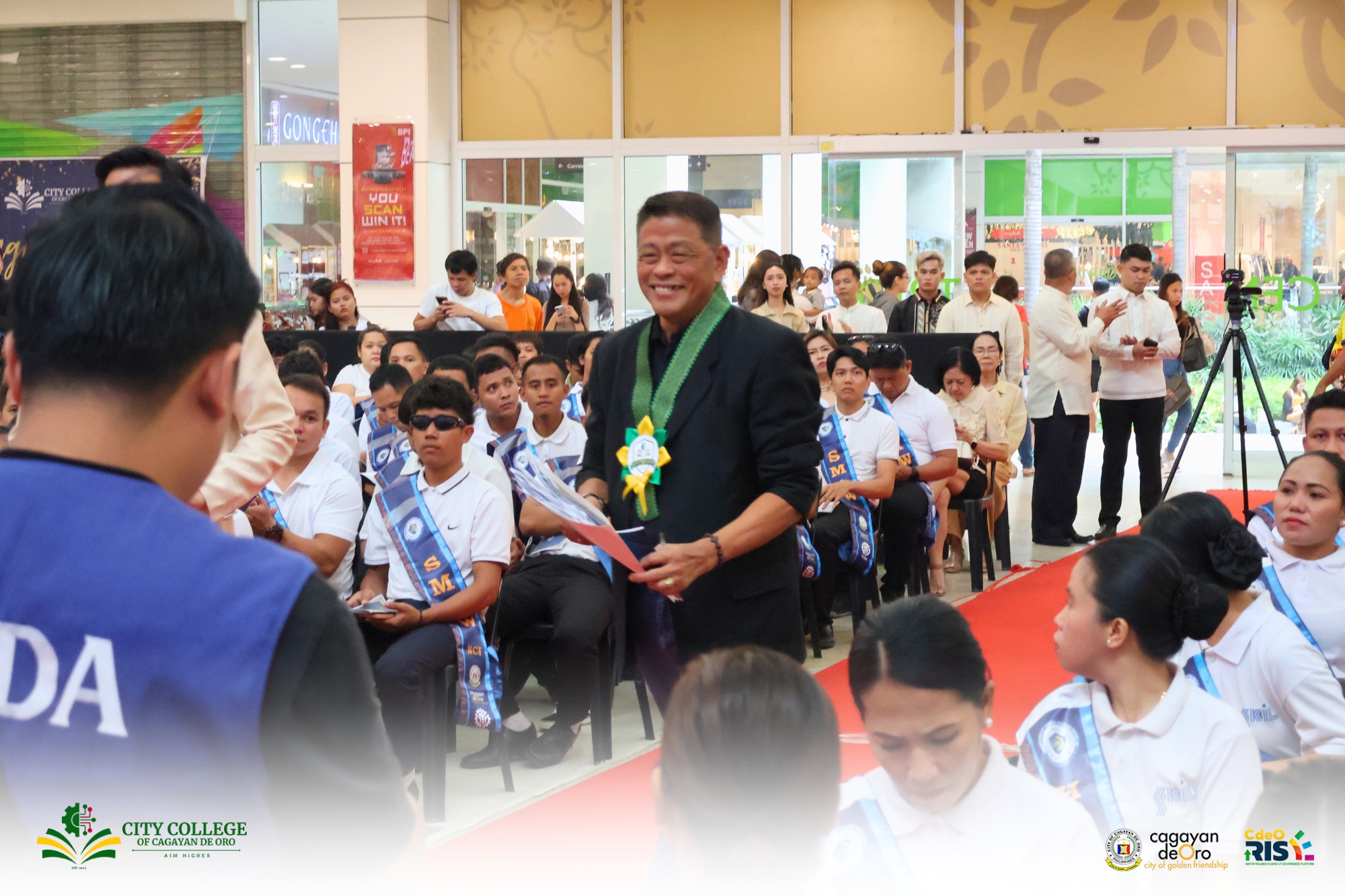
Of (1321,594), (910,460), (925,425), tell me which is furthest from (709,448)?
(925,425)

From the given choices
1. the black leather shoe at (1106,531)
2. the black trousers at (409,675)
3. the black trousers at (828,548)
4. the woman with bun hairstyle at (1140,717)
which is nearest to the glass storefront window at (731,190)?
the black leather shoe at (1106,531)

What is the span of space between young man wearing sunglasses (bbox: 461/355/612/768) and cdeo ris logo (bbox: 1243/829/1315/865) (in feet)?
7.32

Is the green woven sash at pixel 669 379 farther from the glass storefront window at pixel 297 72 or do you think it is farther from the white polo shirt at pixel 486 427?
the glass storefront window at pixel 297 72

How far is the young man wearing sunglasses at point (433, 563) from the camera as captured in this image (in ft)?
11.6

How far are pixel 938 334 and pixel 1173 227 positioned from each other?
14.4ft

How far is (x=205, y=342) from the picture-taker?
931mm

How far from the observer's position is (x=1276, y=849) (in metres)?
2.00

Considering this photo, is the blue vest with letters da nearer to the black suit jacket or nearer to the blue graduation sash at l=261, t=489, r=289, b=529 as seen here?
the black suit jacket

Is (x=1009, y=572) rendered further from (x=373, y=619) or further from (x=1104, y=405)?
(x=373, y=619)

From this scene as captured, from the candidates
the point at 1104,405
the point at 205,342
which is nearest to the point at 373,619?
the point at 205,342

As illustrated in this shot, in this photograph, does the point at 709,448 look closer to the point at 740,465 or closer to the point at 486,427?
the point at 740,465

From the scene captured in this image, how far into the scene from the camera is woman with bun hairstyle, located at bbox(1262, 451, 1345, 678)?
2.80 meters

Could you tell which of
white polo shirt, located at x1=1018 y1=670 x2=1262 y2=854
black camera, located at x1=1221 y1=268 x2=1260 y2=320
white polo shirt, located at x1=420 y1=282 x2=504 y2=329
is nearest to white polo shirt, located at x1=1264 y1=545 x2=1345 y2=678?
white polo shirt, located at x1=1018 y1=670 x2=1262 y2=854

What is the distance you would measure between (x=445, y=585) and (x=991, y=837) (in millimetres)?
2251
